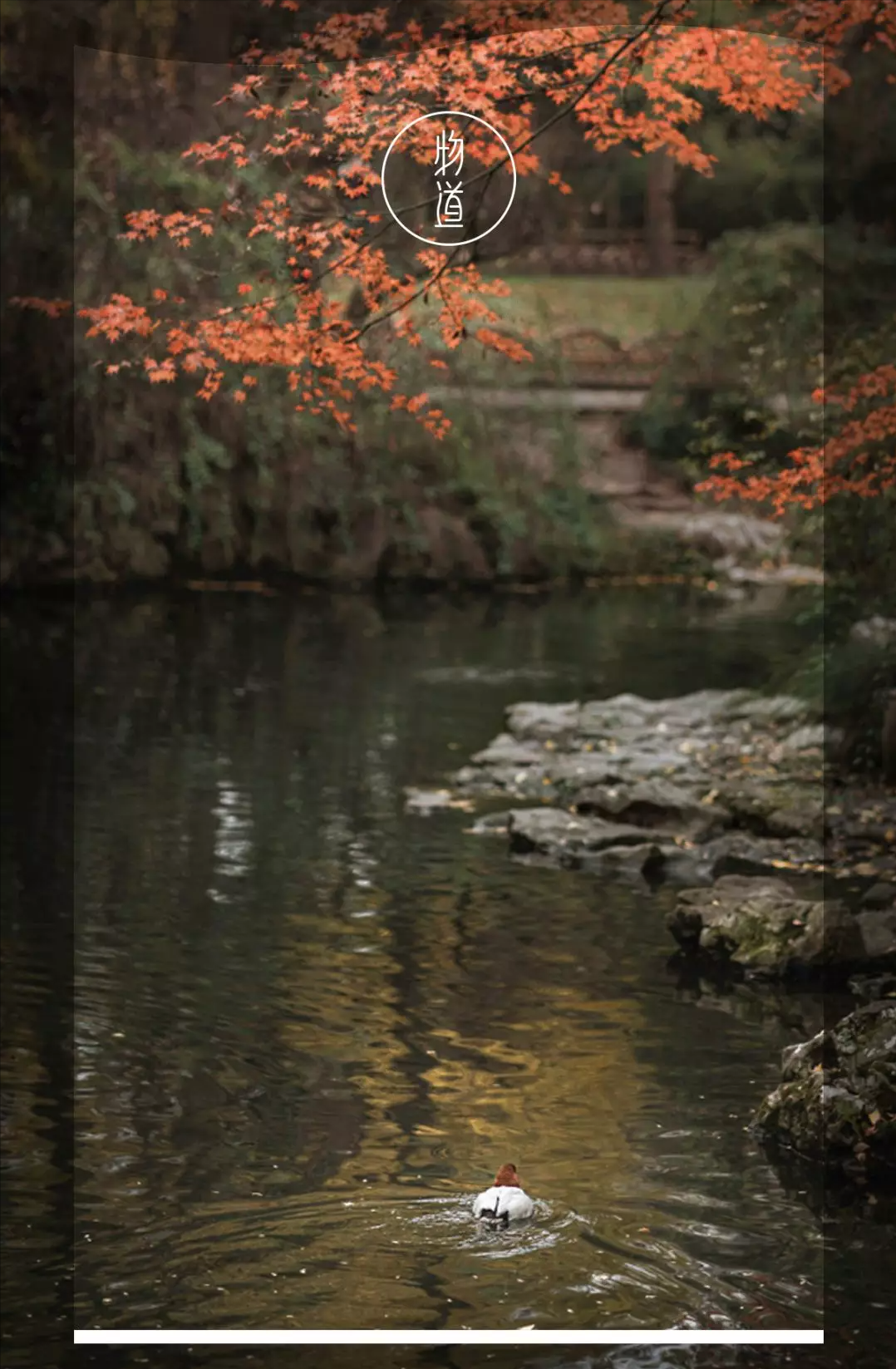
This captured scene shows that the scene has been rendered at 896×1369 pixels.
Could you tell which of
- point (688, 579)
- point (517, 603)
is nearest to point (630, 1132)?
point (688, 579)

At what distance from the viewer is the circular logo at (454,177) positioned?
16.2ft

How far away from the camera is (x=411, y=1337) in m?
4.26

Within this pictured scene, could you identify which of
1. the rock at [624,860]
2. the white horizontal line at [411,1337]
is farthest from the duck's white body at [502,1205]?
the rock at [624,860]

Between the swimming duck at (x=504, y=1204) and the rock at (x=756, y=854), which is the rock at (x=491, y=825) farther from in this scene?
the swimming duck at (x=504, y=1204)

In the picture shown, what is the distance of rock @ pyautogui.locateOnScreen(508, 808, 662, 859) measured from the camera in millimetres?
8102

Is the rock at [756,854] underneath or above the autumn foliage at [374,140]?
underneath

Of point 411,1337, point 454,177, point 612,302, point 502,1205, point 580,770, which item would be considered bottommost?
point 411,1337

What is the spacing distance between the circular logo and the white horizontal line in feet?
7.64

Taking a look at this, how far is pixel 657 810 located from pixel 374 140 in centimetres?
399

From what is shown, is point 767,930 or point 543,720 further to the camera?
point 543,720

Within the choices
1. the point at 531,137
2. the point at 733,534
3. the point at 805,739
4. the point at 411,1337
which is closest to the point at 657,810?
the point at 805,739

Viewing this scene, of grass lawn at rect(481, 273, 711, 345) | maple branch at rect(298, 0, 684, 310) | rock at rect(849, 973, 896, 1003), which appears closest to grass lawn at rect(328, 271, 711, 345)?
grass lawn at rect(481, 273, 711, 345)

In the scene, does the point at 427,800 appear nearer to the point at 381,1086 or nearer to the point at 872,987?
the point at 872,987

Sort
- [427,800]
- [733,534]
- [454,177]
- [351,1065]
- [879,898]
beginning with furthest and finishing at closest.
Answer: [733,534]
[427,800]
[879,898]
[351,1065]
[454,177]
